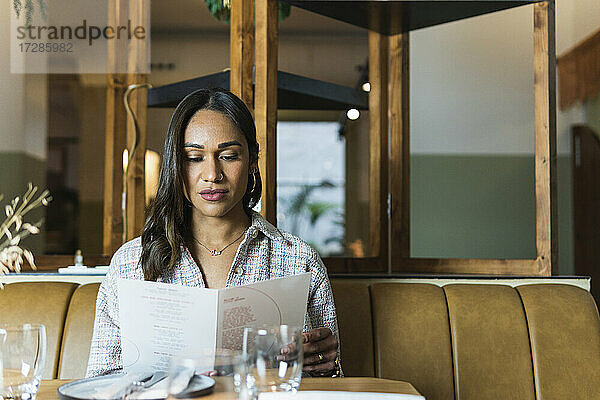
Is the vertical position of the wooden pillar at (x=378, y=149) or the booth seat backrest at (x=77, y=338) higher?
the wooden pillar at (x=378, y=149)

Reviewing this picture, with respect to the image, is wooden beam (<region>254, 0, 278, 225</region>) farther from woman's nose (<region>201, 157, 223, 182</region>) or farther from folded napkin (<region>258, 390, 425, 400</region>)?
folded napkin (<region>258, 390, 425, 400</region>)

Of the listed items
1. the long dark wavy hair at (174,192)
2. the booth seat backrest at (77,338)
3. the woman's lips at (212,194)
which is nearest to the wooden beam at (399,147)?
the long dark wavy hair at (174,192)

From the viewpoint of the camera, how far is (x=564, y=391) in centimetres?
188

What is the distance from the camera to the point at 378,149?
2.46 meters

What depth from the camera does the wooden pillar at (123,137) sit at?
238 cm

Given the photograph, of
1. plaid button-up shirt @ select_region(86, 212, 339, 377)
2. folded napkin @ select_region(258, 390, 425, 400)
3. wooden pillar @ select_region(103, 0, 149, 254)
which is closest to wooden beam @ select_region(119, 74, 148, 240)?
wooden pillar @ select_region(103, 0, 149, 254)

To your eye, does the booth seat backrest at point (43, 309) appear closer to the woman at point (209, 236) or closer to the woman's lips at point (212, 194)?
the woman at point (209, 236)

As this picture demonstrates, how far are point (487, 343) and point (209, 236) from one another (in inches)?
32.3

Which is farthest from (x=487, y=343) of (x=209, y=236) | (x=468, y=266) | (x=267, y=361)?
(x=267, y=361)

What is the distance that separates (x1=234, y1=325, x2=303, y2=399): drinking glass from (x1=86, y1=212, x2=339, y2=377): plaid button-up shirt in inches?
26.6

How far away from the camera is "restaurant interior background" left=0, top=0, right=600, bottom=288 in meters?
2.38

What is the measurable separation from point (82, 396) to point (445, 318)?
3.75ft

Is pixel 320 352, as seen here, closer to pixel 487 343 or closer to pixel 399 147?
pixel 487 343

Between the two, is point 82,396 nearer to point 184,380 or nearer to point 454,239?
point 184,380
